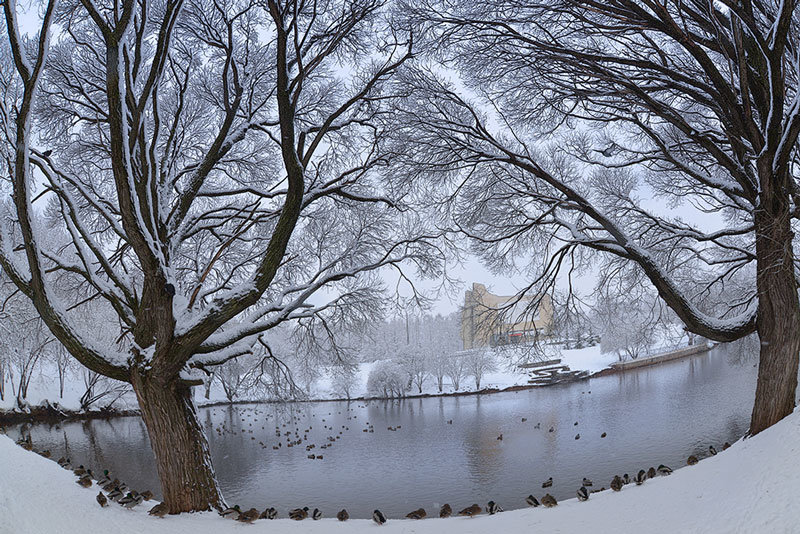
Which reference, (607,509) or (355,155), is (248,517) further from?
(355,155)

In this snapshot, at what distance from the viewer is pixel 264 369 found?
8633 millimetres

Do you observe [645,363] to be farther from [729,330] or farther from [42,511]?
[42,511]

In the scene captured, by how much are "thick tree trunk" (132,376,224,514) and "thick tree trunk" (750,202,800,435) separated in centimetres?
638

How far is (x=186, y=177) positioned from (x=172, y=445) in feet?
19.4

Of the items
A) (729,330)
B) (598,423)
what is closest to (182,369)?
(729,330)

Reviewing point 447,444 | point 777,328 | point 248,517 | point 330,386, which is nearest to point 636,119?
point 777,328

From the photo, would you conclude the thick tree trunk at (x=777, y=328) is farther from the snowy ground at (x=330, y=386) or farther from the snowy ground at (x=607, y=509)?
the snowy ground at (x=330, y=386)

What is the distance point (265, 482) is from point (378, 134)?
36.5ft

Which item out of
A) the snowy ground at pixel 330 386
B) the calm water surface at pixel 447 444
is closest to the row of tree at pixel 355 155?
the calm water surface at pixel 447 444

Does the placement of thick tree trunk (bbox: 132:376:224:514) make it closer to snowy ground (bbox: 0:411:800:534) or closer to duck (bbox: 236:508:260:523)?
snowy ground (bbox: 0:411:800:534)

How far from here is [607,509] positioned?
523 cm

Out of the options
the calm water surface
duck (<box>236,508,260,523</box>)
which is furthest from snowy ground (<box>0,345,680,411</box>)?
duck (<box>236,508,260,523</box>)

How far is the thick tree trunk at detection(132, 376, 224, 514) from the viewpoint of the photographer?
5.31 m

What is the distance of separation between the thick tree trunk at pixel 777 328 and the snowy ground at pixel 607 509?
1.43ft
